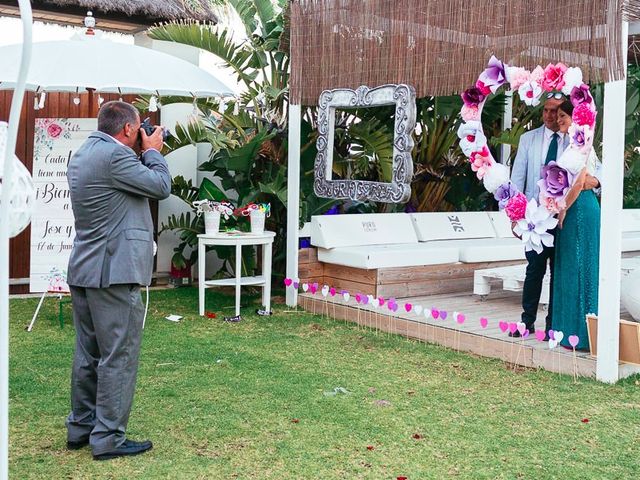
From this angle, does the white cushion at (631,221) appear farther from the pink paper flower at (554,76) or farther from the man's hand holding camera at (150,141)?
the man's hand holding camera at (150,141)

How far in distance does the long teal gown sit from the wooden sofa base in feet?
7.41

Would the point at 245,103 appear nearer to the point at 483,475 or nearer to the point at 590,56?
the point at 590,56

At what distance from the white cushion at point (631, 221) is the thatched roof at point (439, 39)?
165 inches

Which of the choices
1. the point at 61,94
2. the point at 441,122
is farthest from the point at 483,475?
the point at 61,94

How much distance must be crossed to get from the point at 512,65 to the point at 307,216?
131 inches

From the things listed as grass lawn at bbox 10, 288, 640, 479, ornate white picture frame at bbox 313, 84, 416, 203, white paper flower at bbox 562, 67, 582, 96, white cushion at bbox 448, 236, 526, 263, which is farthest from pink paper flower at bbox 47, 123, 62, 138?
white paper flower at bbox 562, 67, 582, 96

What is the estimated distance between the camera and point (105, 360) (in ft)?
13.3

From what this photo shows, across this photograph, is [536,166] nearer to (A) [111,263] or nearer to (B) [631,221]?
(A) [111,263]

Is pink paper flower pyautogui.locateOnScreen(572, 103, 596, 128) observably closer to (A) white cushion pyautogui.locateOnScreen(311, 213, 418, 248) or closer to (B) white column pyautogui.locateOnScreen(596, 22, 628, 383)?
(B) white column pyautogui.locateOnScreen(596, 22, 628, 383)

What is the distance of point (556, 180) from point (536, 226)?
0.35m

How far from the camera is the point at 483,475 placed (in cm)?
395

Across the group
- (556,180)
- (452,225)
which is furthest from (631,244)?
(556,180)

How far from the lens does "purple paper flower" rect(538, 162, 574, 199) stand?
Answer: 225 inches

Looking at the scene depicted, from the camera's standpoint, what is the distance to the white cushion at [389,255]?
795 centimetres
